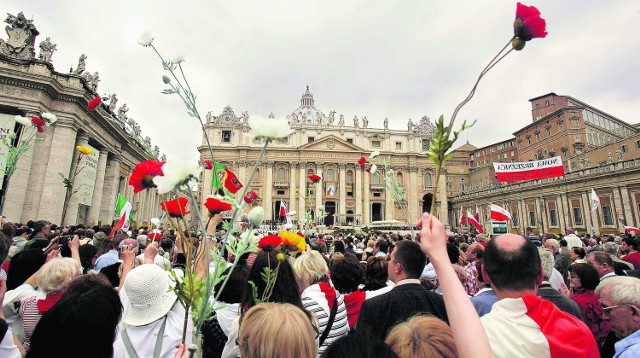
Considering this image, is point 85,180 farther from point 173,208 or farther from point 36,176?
point 173,208

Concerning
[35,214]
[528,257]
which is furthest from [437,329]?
[35,214]

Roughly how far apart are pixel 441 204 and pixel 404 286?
53495 mm

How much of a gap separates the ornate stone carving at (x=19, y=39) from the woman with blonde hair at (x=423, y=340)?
71.8 ft

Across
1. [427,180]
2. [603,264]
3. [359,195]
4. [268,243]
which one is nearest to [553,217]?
[427,180]

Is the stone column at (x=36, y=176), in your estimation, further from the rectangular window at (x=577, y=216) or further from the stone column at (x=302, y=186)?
the rectangular window at (x=577, y=216)

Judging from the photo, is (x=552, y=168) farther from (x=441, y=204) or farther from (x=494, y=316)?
(x=441, y=204)

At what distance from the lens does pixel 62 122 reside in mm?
16672

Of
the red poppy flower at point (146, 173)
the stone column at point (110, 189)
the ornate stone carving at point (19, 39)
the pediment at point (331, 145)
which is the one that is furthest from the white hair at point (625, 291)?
the pediment at point (331, 145)

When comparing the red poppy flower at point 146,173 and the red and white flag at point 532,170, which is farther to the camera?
the red and white flag at point 532,170

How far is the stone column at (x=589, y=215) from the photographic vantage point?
85.2 ft

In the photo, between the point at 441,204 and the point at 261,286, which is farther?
the point at 441,204

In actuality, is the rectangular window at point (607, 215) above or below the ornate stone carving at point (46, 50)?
below

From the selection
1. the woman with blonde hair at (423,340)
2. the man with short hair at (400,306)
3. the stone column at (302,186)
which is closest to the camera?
the woman with blonde hair at (423,340)

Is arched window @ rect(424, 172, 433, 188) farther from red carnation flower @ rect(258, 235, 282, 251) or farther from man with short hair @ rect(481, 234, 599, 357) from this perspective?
man with short hair @ rect(481, 234, 599, 357)
